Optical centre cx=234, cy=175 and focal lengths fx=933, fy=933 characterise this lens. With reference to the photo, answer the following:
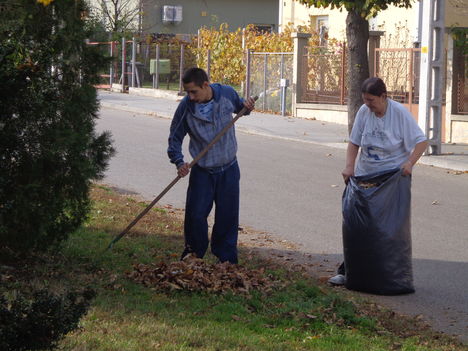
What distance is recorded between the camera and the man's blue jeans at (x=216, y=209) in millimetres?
7211

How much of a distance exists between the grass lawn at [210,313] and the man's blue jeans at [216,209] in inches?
11.2

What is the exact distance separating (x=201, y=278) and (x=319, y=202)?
5199 mm

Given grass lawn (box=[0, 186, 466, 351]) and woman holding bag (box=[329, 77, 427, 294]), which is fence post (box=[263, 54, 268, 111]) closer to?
grass lawn (box=[0, 186, 466, 351])

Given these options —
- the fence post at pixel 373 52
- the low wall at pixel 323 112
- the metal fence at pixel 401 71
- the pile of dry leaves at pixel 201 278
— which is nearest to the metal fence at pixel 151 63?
the low wall at pixel 323 112

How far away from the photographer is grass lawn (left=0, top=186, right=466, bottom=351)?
5273 millimetres

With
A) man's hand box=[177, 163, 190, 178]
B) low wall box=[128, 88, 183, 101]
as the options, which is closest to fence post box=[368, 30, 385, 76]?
low wall box=[128, 88, 183, 101]

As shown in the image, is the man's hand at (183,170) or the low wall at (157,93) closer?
the man's hand at (183,170)

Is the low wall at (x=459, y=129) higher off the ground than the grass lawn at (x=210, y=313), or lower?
higher

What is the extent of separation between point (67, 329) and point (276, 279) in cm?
323

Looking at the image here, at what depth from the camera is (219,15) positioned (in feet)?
154

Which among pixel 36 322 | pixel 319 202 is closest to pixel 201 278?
pixel 36 322

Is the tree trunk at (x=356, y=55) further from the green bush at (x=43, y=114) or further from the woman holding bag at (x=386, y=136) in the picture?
the green bush at (x=43, y=114)

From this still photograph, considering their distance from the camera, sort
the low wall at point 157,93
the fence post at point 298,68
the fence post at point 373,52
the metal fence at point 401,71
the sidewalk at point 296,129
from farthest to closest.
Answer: the low wall at point 157,93 < the fence post at point 298,68 < the fence post at point 373,52 < the metal fence at point 401,71 < the sidewalk at point 296,129

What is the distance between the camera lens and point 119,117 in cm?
2398
